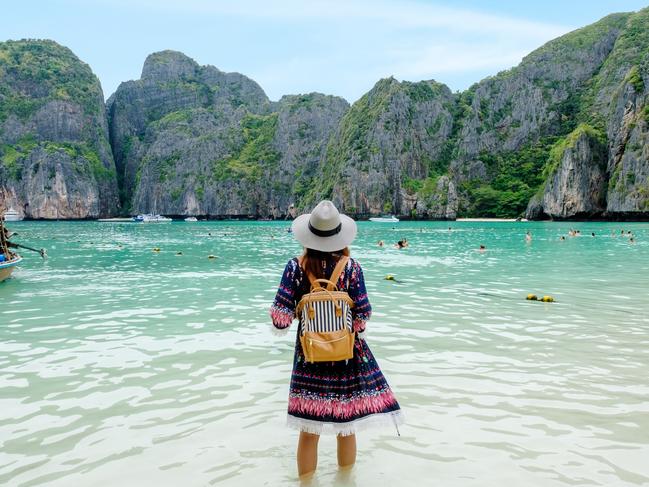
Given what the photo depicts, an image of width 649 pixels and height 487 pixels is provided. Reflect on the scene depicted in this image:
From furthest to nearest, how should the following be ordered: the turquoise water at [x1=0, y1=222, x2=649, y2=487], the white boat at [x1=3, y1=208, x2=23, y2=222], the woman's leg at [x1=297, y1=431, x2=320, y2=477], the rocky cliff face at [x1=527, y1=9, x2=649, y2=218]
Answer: the white boat at [x1=3, y1=208, x2=23, y2=222], the rocky cliff face at [x1=527, y1=9, x2=649, y2=218], the turquoise water at [x1=0, y1=222, x2=649, y2=487], the woman's leg at [x1=297, y1=431, x2=320, y2=477]

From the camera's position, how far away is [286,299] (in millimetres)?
4605

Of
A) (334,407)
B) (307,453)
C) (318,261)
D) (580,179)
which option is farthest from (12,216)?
(334,407)

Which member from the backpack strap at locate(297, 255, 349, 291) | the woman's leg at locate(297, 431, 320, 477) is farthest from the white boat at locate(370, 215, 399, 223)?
the backpack strap at locate(297, 255, 349, 291)

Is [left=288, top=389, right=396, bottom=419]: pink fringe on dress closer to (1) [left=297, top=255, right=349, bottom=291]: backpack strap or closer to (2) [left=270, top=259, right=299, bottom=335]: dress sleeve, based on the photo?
(2) [left=270, top=259, right=299, bottom=335]: dress sleeve

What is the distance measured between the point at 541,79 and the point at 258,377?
216 m

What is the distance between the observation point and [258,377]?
8539mm

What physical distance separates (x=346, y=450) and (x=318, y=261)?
1925mm

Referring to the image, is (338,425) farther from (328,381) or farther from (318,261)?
(318,261)

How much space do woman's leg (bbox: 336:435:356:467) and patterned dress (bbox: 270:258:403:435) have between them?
1.34 feet

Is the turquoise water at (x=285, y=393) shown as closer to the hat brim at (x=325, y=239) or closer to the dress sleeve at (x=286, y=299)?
the dress sleeve at (x=286, y=299)

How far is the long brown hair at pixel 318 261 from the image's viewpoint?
459cm

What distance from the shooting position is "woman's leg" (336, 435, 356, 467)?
5.04m

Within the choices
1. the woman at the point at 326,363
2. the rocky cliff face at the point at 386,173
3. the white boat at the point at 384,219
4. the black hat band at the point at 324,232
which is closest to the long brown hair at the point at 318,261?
the woman at the point at 326,363

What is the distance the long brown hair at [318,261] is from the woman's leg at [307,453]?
149cm
